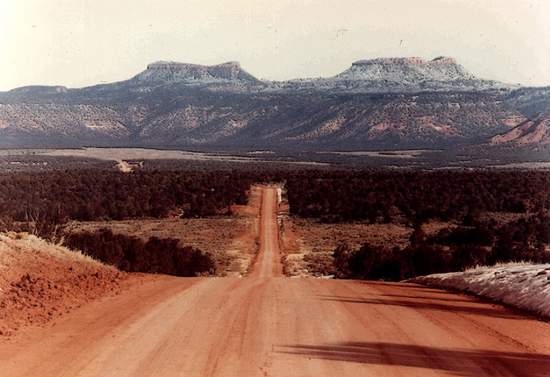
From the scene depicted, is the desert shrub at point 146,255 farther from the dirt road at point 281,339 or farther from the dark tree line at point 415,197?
the dark tree line at point 415,197

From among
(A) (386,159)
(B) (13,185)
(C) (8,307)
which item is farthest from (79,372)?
(A) (386,159)

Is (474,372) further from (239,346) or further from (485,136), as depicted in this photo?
(485,136)

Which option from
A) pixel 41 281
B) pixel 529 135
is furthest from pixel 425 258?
pixel 529 135

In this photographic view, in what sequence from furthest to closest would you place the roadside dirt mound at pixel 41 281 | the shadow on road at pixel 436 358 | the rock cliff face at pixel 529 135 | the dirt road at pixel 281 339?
1. the rock cliff face at pixel 529 135
2. the roadside dirt mound at pixel 41 281
3. the shadow on road at pixel 436 358
4. the dirt road at pixel 281 339

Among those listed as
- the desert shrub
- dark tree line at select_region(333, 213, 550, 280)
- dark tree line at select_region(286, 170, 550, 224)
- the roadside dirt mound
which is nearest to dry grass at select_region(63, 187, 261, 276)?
the desert shrub

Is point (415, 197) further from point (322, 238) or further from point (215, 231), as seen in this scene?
point (215, 231)

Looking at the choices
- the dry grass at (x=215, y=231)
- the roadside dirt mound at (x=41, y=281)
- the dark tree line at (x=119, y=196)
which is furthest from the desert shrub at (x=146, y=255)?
the dark tree line at (x=119, y=196)
